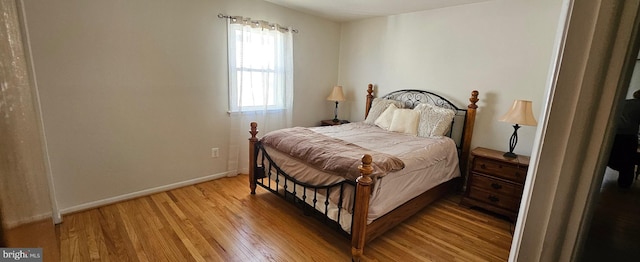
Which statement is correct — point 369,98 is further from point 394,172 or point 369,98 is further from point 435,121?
point 394,172

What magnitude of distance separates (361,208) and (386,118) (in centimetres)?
190

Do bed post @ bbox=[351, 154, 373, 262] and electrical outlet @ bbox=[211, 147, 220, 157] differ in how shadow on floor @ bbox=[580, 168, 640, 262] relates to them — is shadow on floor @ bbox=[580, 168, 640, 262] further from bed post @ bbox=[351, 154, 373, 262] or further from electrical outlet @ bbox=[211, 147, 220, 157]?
electrical outlet @ bbox=[211, 147, 220, 157]

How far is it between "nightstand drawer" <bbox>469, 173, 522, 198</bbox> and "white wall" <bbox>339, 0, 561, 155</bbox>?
517 millimetres

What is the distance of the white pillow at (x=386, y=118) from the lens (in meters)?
3.50

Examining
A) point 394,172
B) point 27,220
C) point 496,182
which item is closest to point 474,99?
point 496,182

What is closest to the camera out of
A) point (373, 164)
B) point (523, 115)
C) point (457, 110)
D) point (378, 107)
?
point (373, 164)

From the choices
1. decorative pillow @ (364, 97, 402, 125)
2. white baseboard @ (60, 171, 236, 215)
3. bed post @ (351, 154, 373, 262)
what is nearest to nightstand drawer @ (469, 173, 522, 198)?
decorative pillow @ (364, 97, 402, 125)

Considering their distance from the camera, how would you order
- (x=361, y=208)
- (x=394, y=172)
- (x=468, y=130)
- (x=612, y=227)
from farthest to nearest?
(x=468, y=130) < (x=394, y=172) < (x=361, y=208) < (x=612, y=227)

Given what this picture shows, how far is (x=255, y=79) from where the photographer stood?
346cm

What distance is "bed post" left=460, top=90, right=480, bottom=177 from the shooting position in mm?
3059

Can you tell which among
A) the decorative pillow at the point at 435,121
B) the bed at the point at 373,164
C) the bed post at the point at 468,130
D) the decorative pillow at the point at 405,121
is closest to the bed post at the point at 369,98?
the bed at the point at 373,164

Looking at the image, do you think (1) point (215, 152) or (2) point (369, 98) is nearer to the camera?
(1) point (215, 152)

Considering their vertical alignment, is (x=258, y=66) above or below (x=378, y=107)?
above

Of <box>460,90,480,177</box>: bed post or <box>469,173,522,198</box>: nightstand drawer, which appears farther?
<box>460,90,480,177</box>: bed post
